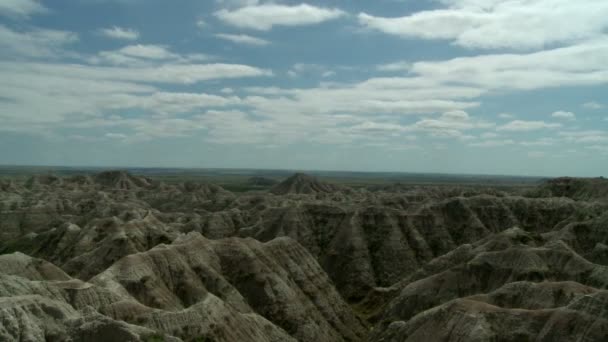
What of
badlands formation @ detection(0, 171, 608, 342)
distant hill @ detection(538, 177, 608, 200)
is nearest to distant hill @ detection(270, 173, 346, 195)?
badlands formation @ detection(0, 171, 608, 342)

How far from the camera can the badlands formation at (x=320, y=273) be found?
37.0 metres

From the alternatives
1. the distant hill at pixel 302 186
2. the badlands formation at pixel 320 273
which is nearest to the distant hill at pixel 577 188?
the badlands formation at pixel 320 273

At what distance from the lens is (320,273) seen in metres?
68.2

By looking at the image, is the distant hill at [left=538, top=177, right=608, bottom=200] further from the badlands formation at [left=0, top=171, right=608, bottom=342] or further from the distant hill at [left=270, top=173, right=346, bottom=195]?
the distant hill at [left=270, top=173, right=346, bottom=195]

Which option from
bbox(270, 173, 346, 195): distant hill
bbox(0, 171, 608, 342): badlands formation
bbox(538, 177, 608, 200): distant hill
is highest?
bbox(538, 177, 608, 200): distant hill

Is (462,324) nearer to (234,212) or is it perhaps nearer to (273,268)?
(273,268)

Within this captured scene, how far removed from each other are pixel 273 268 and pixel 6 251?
182ft

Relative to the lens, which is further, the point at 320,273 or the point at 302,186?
the point at 302,186

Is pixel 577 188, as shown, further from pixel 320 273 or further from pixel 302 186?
pixel 302 186

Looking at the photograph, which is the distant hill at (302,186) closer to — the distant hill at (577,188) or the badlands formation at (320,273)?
the badlands formation at (320,273)

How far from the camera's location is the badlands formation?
3700 centimetres

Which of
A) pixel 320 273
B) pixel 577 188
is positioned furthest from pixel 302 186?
pixel 320 273

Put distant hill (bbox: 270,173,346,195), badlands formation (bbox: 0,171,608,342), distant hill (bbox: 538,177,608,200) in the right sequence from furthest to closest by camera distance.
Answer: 1. distant hill (bbox: 270,173,346,195)
2. distant hill (bbox: 538,177,608,200)
3. badlands formation (bbox: 0,171,608,342)

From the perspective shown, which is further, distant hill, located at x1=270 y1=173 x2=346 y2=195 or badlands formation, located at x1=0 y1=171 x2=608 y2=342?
distant hill, located at x1=270 y1=173 x2=346 y2=195
